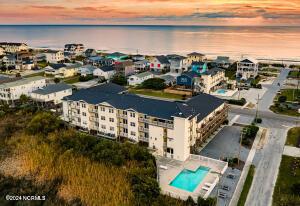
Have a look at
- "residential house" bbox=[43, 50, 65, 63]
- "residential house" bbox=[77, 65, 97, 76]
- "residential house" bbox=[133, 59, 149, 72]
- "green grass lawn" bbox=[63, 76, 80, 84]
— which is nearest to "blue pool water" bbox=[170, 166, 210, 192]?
"green grass lawn" bbox=[63, 76, 80, 84]

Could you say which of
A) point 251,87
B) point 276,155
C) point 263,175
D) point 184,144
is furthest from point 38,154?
point 251,87

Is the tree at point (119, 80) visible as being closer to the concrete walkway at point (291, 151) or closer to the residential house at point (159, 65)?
the residential house at point (159, 65)

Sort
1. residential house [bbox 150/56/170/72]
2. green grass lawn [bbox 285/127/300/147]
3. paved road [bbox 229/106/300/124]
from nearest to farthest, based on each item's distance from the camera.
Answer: green grass lawn [bbox 285/127/300/147]
paved road [bbox 229/106/300/124]
residential house [bbox 150/56/170/72]

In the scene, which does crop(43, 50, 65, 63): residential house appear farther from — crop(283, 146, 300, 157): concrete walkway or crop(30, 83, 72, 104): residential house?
crop(283, 146, 300, 157): concrete walkway

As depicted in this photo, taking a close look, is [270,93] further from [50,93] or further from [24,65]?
[24,65]

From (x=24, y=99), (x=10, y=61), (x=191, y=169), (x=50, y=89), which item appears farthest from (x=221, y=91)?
(x=10, y=61)
